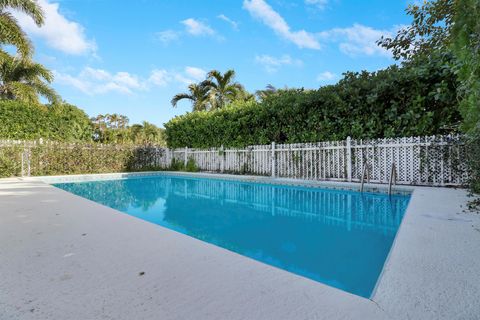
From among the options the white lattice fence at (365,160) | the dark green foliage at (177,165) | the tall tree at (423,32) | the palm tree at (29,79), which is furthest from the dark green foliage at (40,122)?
the tall tree at (423,32)

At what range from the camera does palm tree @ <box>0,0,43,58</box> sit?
10664mm

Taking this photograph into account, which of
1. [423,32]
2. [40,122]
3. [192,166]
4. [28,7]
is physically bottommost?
[192,166]

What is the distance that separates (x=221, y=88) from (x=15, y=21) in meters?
11.6

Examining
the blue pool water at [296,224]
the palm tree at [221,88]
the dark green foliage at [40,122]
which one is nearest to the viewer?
the blue pool water at [296,224]

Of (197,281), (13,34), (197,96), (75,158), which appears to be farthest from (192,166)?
(197,281)

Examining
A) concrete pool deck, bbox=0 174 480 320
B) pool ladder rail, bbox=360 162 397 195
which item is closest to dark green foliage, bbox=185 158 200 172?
pool ladder rail, bbox=360 162 397 195

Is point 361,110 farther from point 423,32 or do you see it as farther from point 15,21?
point 15,21

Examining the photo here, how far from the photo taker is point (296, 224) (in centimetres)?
427

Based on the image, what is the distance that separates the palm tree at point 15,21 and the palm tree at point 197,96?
32.1 feet

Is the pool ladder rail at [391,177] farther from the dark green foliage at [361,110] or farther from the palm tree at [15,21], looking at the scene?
the palm tree at [15,21]

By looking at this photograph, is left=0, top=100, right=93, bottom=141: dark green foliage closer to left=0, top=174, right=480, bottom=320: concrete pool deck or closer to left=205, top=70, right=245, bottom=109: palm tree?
left=205, top=70, right=245, bottom=109: palm tree

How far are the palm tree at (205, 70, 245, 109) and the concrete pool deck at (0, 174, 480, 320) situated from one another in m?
17.5

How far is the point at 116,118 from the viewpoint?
123 feet

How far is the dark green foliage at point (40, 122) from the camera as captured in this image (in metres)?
15.2
